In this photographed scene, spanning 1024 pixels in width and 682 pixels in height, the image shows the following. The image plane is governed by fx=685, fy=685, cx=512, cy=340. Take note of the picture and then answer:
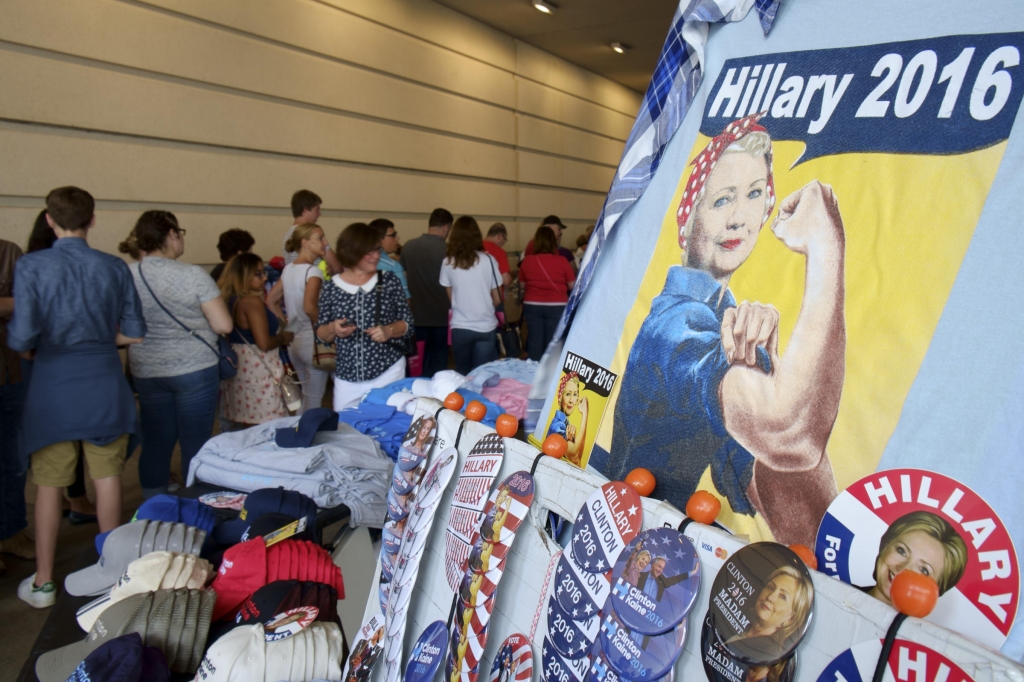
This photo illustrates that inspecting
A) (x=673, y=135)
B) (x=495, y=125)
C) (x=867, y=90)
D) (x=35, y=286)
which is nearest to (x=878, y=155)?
(x=867, y=90)

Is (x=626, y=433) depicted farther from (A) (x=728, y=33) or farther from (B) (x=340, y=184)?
(B) (x=340, y=184)

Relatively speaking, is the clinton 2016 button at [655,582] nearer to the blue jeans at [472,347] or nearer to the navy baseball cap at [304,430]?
the navy baseball cap at [304,430]

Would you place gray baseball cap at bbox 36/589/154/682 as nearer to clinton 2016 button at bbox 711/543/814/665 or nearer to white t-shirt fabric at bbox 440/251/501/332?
clinton 2016 button at bbox 711/543/814/665

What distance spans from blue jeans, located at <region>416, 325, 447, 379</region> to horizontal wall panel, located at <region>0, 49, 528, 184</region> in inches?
79.2

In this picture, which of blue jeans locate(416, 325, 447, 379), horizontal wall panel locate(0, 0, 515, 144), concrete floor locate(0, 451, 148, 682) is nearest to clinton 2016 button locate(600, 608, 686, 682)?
concrete floor locate(0, 451, 148, 682)

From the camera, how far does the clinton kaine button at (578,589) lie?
2.65 feet

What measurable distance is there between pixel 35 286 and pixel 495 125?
Answer: 620cm

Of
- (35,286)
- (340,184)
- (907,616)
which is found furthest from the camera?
(340,184)

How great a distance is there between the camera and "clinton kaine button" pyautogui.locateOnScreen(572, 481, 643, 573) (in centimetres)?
81

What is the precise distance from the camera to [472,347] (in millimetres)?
4566

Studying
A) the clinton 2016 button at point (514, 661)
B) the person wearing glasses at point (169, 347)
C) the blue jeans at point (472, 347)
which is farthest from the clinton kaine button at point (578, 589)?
the blue jeans at point (472, 347)

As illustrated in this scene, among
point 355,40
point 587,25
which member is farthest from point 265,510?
point 587,25

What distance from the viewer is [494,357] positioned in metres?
4.68

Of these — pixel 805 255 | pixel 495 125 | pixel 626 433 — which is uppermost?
pixel 495 125
